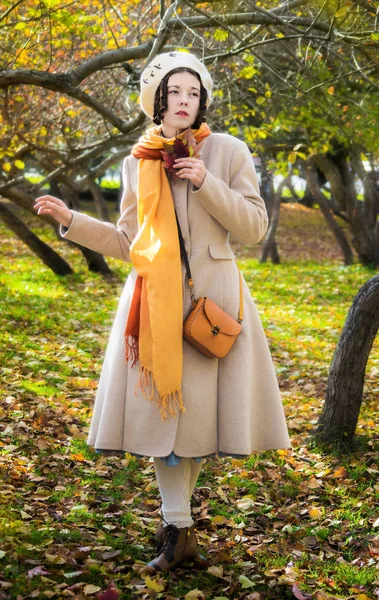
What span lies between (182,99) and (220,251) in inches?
25.6

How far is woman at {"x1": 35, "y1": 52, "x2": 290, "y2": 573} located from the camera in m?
3.09

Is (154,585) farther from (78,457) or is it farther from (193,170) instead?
(78,457)

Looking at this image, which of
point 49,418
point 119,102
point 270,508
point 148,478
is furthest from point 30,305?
point 270,508

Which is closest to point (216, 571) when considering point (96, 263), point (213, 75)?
point (213, 75)

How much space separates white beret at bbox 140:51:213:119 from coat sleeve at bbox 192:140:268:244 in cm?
32

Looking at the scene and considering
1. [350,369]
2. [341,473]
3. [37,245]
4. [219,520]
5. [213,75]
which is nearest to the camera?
[219,520]

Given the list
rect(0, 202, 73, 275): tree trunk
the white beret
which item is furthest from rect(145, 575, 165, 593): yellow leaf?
rect(0, 202, 73, 275): tree trunk

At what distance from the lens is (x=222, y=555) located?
3543 mm

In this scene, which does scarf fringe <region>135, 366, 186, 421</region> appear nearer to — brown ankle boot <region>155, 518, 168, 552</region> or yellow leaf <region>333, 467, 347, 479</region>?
brown ankle boot <region>155, 518, 168, 552</region>

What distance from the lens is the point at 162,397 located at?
122 inches

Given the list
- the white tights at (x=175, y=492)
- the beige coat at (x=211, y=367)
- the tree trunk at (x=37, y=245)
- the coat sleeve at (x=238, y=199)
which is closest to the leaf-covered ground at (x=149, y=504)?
the white tights at (x=175, y=492)

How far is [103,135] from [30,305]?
12.8 feet

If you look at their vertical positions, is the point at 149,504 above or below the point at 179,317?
below

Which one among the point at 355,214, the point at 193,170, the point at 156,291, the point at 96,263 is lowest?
the point at 96,263
